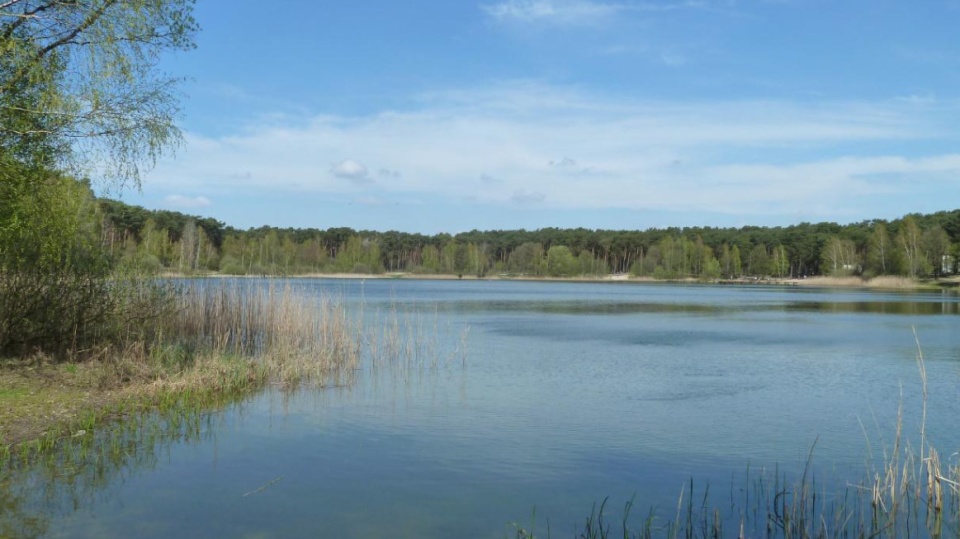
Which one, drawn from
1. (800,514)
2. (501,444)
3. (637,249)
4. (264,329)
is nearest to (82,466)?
(501,444)

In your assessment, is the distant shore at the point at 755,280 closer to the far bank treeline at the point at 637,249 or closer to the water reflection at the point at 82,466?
the far bank treeline at the point at 637,249

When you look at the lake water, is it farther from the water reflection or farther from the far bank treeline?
the far bank treeline

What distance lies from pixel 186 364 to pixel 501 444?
19.2 feet

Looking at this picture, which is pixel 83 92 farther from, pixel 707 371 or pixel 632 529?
pixel 707 371

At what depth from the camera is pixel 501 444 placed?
934cm

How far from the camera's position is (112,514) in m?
A: 6.41

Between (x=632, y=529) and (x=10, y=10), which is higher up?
(x=10, y=10)

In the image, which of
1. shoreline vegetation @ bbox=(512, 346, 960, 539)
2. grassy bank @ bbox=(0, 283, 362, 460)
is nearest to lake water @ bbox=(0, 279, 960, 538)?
shoreline vegetation @ bbox=(512, 346, 960, 539)

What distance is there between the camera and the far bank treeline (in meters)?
77.5

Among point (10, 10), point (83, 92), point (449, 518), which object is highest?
point (10, 10)

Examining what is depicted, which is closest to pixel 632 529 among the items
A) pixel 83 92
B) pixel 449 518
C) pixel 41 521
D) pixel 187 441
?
pixel 449 518

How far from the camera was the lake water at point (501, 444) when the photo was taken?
662cm

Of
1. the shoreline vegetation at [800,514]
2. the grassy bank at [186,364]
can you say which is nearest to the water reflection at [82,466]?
the grassy bank at [186,364]

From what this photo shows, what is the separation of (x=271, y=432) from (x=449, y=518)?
392cm
